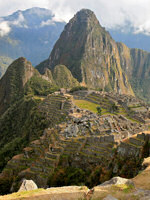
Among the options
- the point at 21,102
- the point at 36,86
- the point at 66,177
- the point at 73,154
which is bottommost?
the point at 66,177

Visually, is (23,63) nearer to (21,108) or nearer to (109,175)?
(21,108)

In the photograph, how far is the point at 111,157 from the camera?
26.6 m

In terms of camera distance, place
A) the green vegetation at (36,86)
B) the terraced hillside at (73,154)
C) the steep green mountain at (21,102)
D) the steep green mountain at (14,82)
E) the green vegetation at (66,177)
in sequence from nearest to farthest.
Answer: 1. the green vegetation at (66,177)
2. the terraced hillside at (73,154)
3. the steep green mountain at (21,102)
4. the green vegetation at (36,86)
5. the steep green mountain at (14,82)

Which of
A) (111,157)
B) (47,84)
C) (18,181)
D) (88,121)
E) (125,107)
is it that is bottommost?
(18,181)

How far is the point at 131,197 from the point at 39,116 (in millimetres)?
60805

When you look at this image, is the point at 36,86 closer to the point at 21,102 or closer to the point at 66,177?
the point at 21,102

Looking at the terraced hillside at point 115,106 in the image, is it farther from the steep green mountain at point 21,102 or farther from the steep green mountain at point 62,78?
the steep green mountain at point 62,78

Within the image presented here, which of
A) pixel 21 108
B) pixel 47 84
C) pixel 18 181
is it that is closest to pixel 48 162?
pixel 18 181

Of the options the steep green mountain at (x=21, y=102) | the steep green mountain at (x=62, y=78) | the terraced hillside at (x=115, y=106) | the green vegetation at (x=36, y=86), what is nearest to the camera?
the steep green mountain at (x=21, y=102)

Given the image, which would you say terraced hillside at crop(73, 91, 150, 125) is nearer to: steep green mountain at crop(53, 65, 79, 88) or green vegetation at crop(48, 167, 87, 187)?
green vegetation at crop(48, 167, 87, 187)

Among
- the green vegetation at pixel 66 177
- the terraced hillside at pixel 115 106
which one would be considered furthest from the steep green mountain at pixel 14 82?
the green vegetation at pixel 66 177

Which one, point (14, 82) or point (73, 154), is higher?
point (14, 82)

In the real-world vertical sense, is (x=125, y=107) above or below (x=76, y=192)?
above

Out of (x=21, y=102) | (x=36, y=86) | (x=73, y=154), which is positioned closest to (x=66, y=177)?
(x=73, y=154)
